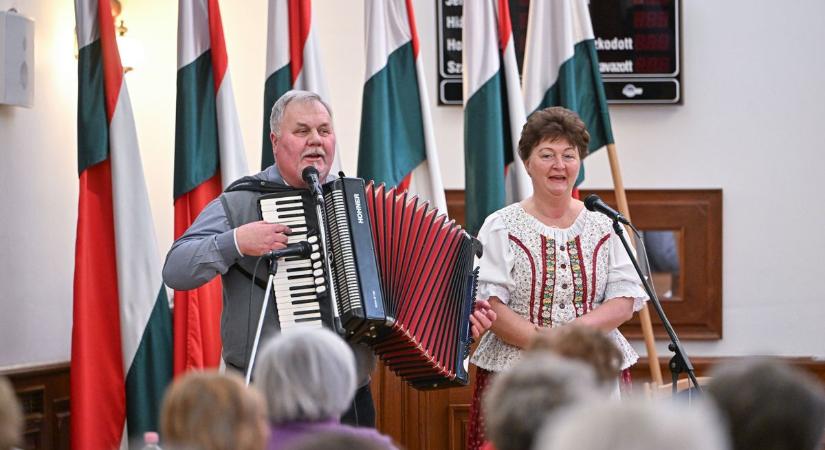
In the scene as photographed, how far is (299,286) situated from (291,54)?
65.1 inches

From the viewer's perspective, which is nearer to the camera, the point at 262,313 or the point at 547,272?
the point at 262,313

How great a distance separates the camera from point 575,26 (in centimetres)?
469

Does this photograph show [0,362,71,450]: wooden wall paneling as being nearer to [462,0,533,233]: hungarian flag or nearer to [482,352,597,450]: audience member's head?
[462,0,533,233]: hungarian flag

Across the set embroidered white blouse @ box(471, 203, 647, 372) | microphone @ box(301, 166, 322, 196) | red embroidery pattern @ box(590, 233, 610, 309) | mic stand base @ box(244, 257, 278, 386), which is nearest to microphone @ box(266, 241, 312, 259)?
mic stand base @ box(244, 257, 278, 386)

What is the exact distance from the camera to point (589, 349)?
6.80 feet

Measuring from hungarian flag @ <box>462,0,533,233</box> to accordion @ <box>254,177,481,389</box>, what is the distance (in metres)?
1.03

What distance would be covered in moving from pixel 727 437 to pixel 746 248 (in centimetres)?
387

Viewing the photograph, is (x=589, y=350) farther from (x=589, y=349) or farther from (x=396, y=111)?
(x=396, y=111)

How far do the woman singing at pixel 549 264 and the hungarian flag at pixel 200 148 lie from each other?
1.17 m

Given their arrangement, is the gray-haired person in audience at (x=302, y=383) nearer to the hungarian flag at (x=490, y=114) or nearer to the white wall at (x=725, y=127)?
the hungarian flag at (x=490, y=114)

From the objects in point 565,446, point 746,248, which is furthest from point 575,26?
point 565,446

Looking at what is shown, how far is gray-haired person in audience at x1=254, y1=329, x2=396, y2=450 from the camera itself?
193 centimetres

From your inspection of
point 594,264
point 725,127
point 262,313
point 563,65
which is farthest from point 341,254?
point 725,127

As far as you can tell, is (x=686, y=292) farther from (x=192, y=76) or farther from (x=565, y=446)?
(x=565, y=446)
